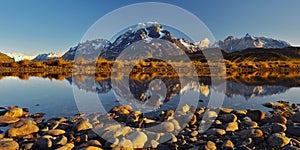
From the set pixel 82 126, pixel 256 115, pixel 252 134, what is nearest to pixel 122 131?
pixel 82 126

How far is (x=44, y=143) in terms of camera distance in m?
4.73

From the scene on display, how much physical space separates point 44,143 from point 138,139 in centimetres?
198

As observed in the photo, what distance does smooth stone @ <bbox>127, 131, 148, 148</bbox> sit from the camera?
4.75m

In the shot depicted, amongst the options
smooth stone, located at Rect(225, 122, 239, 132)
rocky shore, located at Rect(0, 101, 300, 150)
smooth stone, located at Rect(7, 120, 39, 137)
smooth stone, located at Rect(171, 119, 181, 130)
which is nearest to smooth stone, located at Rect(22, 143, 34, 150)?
rocky shore, located at Rect(0, 101, 300, 150)

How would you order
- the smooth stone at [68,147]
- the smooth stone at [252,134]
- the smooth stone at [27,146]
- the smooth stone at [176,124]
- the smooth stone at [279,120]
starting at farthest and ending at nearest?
the smooth stone at [279,120], the smooth stone at [176,124], the smooth stone at [252,134], the smooth stone at [27,146], the smooth stone at [68,147]

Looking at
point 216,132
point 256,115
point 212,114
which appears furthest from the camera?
point 212,114

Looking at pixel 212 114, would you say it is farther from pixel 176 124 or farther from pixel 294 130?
pixel 294 130

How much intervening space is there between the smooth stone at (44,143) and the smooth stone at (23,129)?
1092mm

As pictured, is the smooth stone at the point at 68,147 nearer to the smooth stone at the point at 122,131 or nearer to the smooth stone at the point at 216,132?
the smooth stone at the point at 122,131

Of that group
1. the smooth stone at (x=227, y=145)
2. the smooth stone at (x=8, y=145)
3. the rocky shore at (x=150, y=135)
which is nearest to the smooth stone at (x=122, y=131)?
the rocky shore at (x=150, y=135)

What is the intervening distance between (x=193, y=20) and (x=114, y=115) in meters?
4.10

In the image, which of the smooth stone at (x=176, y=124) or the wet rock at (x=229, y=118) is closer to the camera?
the smooth stone at (x=176, y=124)

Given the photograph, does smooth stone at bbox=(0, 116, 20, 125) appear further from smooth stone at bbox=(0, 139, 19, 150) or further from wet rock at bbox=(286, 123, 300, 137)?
wet rock at bbox=(286, 123, 300, 137)

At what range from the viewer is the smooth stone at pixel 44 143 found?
4.69 metres
